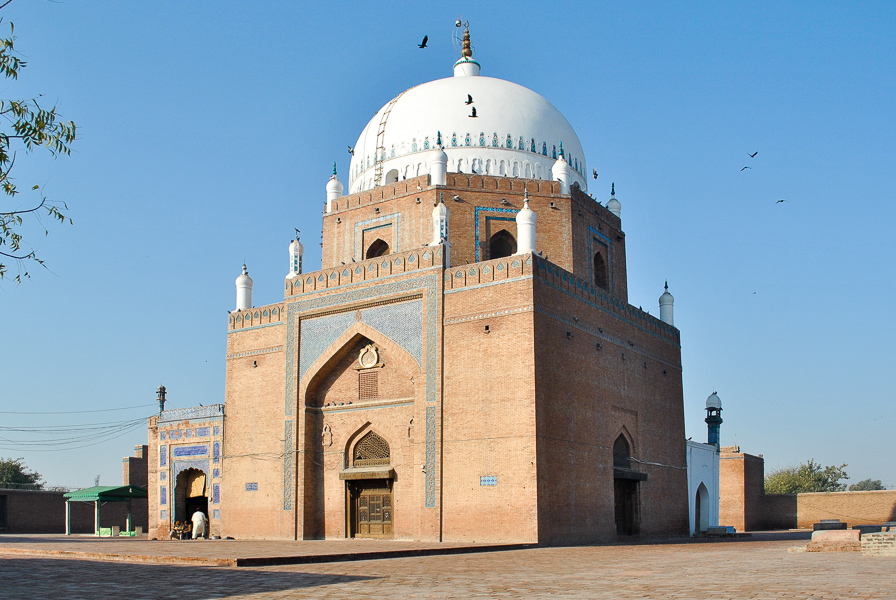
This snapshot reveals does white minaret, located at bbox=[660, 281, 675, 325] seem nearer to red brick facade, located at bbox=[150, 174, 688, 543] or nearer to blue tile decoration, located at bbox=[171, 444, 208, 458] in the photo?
red brick facade, located at bbox=[150, 174, 688, 543]

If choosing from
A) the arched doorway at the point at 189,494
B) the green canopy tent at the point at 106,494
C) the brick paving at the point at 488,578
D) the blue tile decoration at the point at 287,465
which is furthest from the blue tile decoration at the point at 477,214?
the green canopy tent at the point at 106,494

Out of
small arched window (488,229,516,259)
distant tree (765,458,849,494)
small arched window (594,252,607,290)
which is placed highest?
small arched window (488,229,516,259)

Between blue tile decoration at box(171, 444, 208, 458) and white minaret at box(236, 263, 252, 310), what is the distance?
3.05m

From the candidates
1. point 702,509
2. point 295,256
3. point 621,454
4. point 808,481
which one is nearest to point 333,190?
point 295,256

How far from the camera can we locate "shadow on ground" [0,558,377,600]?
6836 mm

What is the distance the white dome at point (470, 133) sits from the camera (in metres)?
19.1

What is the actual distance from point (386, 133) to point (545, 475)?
8.60 metres

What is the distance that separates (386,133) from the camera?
788 inches

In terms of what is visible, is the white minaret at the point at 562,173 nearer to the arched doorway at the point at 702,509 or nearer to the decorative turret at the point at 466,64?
the decorative turret at the point at 466,64

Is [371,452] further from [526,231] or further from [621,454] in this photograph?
[526,231]

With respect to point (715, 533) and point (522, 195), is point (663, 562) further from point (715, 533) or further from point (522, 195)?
point (715, 533)

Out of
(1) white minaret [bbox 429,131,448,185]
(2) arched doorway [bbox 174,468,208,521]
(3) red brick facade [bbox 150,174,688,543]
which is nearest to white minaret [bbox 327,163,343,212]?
(3) red brick facade [bbox 150,174,688,543]

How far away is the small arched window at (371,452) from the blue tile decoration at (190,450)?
4048 mm

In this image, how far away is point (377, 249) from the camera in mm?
19000
